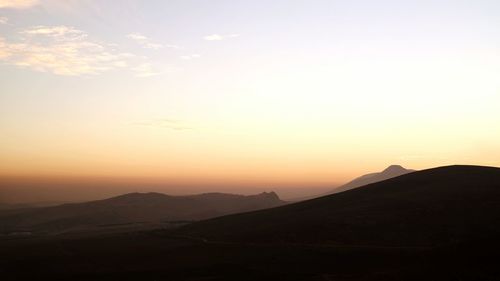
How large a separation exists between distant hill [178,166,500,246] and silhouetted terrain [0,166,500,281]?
0.47 feet

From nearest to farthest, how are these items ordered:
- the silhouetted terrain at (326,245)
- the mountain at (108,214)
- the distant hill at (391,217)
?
the silhouetted terrain at (326,245), the distant hill at (391,217), the mountain at (108,214)

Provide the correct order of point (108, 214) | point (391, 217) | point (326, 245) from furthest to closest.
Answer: point (108, 214), point (391, 217), point (326, 245)

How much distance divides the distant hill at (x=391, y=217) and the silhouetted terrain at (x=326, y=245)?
5.6 inches

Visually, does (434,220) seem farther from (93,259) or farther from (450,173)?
(93,259)

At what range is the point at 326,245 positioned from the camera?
2319 inches

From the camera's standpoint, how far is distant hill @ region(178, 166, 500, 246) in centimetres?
6038

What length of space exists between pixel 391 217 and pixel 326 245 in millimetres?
14690

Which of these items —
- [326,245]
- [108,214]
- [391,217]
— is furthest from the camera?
[108,214]

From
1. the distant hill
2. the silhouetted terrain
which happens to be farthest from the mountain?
the silhouetted terrain

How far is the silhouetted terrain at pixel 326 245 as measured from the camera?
4375cm

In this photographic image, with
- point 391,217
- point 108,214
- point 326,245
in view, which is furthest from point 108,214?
point 326,245

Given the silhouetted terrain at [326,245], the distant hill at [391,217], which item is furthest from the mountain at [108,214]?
the silhouetted terrain at [326,245]

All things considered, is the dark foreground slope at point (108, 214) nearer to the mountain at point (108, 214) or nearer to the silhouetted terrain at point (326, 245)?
the mountain at point (108, 214)

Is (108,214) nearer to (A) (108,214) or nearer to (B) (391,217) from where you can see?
(A) (108,214)
